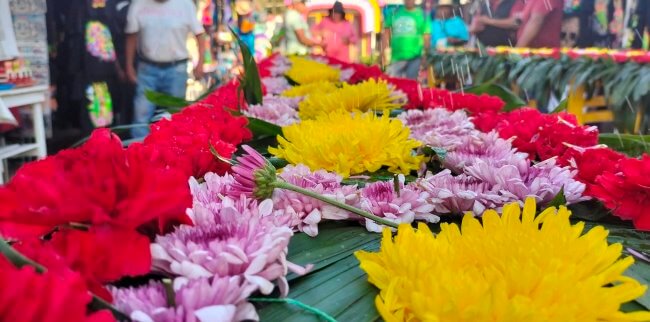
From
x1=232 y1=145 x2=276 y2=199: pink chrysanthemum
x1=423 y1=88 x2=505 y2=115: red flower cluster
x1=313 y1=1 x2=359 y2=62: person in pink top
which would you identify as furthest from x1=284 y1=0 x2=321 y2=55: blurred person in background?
x1=232 y1=145 x2=276 y2=199: pink chrysanthemum

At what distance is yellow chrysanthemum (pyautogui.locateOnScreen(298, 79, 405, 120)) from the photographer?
1.00m

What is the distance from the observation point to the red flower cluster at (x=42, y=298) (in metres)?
0.25

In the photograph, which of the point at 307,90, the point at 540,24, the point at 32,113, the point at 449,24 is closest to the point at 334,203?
the point at 307,90

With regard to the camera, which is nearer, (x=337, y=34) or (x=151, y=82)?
(x=151, y=82)

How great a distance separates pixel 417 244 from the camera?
0.38 metres

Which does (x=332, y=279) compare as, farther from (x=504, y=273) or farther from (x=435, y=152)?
(x=435, y=152)

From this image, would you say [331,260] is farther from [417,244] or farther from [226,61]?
[226,61]

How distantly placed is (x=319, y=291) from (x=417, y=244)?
7cm

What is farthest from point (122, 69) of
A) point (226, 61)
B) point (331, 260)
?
point (331, 260)

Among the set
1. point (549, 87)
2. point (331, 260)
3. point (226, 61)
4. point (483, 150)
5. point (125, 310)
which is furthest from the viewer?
point (226, 61)

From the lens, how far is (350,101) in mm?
1000

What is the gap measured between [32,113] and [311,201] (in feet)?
8.90

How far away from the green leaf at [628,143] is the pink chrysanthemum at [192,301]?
770mm

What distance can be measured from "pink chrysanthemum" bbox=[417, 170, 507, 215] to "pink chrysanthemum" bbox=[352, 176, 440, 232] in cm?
1
